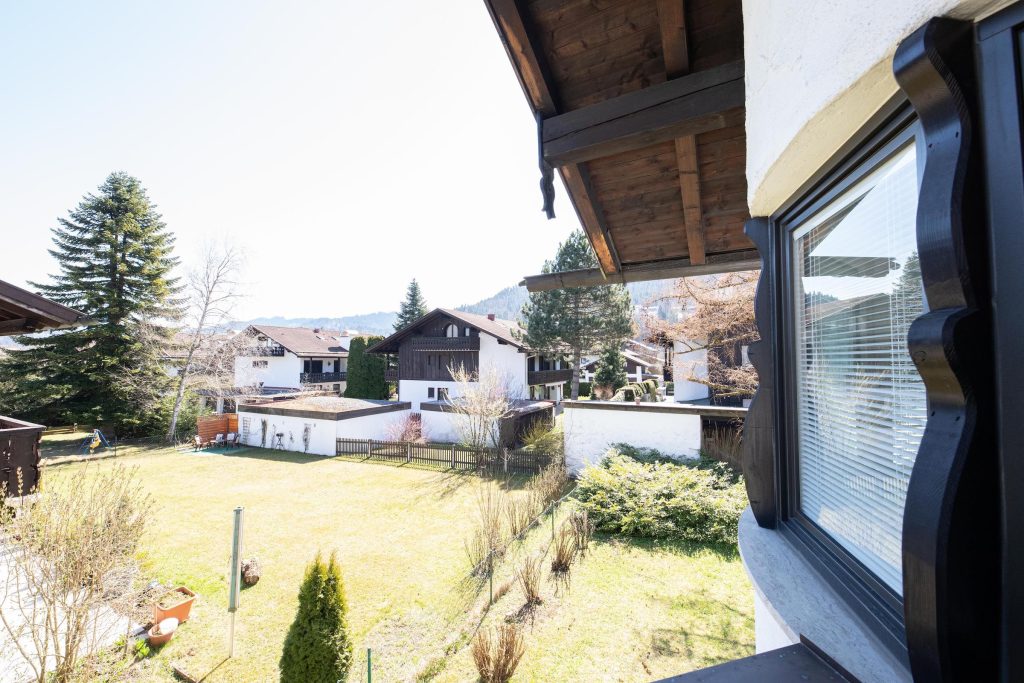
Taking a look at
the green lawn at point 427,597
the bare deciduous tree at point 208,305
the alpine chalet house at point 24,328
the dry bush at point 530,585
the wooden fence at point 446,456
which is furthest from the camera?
the bare deciduous tree at point 208,305

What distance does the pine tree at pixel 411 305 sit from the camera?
36.9 metres

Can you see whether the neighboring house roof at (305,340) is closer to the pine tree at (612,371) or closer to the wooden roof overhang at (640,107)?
the pine tree at (612,371)

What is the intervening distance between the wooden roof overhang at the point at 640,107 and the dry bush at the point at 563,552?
4.58 metres

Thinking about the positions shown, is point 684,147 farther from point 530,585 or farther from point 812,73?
point 530,585

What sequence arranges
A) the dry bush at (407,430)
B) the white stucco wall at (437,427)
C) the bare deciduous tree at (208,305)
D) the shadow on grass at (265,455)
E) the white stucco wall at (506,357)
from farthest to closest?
the white stucco wall at (506,357)
the white stucco wall at (437,427)
the bare deciduous tree at (208,305)
the dry bush at (407,430)
the shadow on grass at (265,455)

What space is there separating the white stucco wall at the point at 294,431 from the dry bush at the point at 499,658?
45.7 ft

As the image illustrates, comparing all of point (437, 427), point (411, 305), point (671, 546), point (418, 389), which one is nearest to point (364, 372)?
point (418, 389)

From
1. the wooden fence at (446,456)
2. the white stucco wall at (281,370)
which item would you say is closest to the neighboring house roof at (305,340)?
the white stucco wall at (281,370)

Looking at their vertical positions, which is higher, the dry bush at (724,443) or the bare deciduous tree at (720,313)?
the bare deciduous tree at (720,313)

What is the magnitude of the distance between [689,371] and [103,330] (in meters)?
24.5

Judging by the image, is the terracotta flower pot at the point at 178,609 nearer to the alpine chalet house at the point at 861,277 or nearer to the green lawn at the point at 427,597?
the green lawn at the point at 427,597

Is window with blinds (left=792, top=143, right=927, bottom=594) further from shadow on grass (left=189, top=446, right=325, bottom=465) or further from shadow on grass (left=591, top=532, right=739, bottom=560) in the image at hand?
shadow on grass (left=189, top=446, right=325, bottom=465)

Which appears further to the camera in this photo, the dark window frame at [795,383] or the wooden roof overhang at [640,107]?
the wooden roof overhang at [640,107]

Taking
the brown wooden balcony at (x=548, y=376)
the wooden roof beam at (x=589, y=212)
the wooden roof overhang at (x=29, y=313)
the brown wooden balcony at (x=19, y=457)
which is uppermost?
the wooden roof beam at (x=589, y=212)
